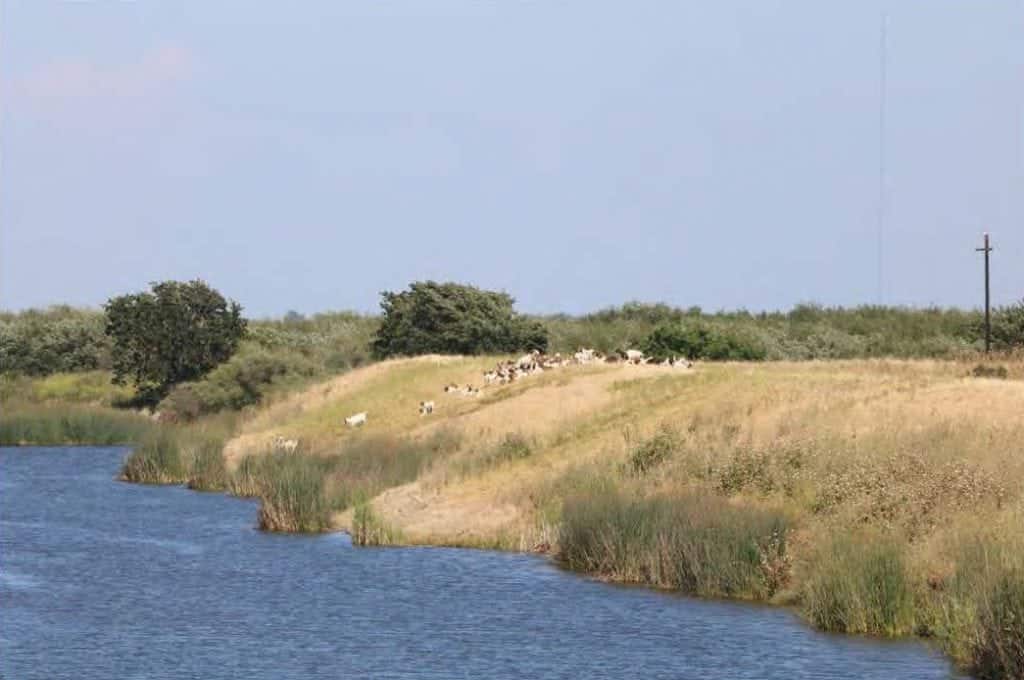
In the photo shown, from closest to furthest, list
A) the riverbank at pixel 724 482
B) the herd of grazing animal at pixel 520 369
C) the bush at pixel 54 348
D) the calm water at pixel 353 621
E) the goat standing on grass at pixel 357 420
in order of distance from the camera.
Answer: the calm water at pixel 353 621 < the riverbank at pixel 724 482 < the herd of grazing animal at pixel 520 369 < the goat standing on grass at pixel 357 420 < the bush at pixel 54 348

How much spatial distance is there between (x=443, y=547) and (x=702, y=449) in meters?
7.26

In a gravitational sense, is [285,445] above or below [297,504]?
above

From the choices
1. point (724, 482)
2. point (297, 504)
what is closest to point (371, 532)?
point (297, 504)

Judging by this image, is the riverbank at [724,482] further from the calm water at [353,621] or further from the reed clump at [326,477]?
the calm water at [353,621]

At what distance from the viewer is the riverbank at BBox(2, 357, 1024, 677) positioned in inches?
1251

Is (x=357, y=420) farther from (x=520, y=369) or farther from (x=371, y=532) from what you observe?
(x=371, y=532)

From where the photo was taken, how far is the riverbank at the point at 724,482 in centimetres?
3177

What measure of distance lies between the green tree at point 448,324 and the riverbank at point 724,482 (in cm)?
2917

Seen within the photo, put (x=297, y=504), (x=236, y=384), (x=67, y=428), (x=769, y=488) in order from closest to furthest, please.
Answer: (x=769, y=488) → (x=297, y=504) → (x=67, y=428) → (x=236, y=384)

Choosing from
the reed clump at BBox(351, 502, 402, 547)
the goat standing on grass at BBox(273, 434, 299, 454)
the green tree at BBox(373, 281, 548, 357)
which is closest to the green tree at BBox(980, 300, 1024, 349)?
the green tree at BBox(373, 281, 548, 357)

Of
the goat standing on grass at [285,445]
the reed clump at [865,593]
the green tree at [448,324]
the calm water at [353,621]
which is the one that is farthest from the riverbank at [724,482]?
the green tree at [448,324]

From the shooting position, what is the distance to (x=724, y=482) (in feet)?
142

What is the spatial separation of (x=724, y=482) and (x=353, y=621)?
12.0 meters

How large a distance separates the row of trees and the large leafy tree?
57mm
